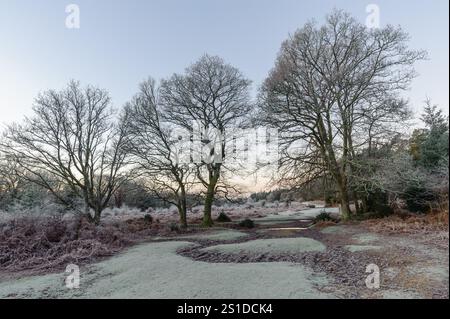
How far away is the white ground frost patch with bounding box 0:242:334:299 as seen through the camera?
224 inches

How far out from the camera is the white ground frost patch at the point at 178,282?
5.69 metres

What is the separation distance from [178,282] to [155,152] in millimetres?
12847

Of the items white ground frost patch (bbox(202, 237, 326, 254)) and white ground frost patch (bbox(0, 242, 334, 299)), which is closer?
white ground frost patch (bbox(0, 242, 334, 299))

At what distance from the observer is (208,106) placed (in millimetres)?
19812

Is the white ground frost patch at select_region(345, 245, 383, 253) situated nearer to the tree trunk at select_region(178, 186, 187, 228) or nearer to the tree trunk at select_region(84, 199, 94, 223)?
the tree trunk at select_region(178, 186, 187, 228)

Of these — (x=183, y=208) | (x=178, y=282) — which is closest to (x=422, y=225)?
(x=178, y=282)

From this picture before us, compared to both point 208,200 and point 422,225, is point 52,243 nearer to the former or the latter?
point 208,200

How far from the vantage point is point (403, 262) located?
6.87 meters

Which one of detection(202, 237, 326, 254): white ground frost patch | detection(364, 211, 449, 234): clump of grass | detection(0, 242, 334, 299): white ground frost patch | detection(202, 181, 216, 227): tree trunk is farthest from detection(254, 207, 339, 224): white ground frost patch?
detection(0, 242, 334, 299): white ground frost patch

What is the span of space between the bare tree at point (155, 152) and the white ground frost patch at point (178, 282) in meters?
9.66

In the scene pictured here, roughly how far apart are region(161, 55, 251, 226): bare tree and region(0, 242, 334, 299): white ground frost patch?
10.8m

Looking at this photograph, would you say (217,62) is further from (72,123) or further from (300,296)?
(300,296)
